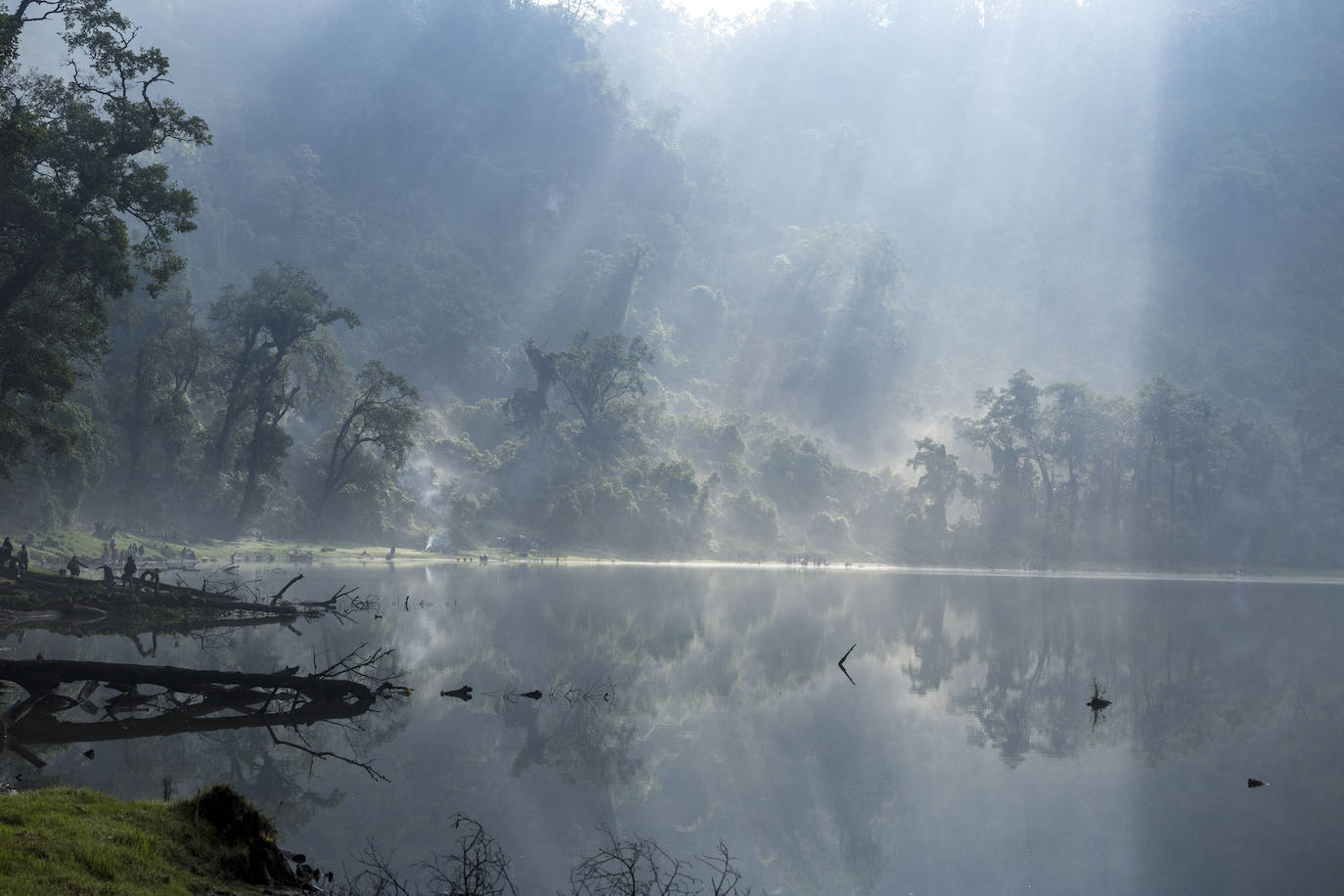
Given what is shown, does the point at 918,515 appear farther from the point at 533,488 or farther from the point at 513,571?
the point at 513,571

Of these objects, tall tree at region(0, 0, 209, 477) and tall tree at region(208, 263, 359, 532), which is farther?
tall tree at region(208, 263, 359, 532)

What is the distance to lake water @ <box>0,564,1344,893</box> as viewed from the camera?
13656mm

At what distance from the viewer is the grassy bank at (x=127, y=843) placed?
7.80m

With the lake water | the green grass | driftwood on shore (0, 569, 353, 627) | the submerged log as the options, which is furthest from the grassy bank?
driftwood on shore (0, 569, 353, 627)

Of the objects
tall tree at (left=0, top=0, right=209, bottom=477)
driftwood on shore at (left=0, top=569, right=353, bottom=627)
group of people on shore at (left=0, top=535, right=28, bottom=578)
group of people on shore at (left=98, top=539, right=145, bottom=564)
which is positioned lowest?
driftwood on shore at (left=0, top=569, right=353, bottom=627)

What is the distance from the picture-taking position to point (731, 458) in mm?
121625

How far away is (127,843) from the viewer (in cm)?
879

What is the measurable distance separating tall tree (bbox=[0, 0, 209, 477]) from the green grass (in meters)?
26.9

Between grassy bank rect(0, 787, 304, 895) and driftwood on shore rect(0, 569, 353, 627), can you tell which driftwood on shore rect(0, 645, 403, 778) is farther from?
driftwood on shore rect(0, 569, 353, 627)

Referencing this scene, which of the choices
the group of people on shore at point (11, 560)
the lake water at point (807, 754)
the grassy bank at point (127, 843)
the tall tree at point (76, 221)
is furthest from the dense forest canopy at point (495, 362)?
the grassy bank at point (127, 843)

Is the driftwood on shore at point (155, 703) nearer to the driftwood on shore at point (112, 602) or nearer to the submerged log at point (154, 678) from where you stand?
the submerged log at point (154, 678)

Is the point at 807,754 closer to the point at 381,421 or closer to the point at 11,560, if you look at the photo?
the point at 11,560

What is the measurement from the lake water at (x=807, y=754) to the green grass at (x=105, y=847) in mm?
2423

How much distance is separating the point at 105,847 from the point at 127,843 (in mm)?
342
